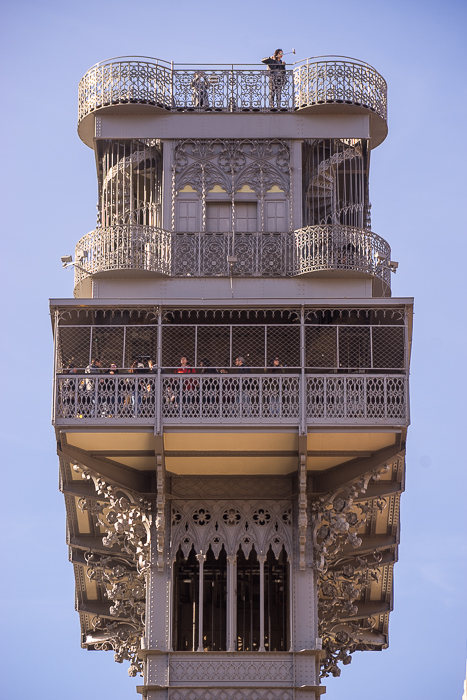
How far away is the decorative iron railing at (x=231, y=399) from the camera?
141ft

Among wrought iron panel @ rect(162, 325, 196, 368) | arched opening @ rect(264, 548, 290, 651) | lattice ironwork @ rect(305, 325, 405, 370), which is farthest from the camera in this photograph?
arched opening @ rect(264, 548, 290, 651)

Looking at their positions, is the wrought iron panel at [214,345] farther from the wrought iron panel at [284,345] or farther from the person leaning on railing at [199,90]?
the person leaning on railing at [199,90]

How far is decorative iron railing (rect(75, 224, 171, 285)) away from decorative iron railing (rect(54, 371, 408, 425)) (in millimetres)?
3905

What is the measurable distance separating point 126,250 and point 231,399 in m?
5.55

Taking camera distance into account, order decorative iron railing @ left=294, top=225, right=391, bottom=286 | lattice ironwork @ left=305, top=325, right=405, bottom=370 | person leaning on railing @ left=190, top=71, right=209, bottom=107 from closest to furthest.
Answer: lattice ironwork @ left=305, top=325, right=405, bottom=370, decorative iron railing @ left=294, top=225, right=391, bottom=286, person leaning on railing @ left=190, top=71, right=209, bottom=107

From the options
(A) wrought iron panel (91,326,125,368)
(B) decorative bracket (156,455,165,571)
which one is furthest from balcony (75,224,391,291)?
(B) decorative bracket (156,455,165,571)

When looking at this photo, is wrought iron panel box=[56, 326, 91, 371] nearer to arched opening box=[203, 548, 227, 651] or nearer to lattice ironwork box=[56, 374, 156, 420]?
lattice ironwork box=[56, 374, 156, 420]

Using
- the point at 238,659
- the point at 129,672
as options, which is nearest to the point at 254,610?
the point at 238,659

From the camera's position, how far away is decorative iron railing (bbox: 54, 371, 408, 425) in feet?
141

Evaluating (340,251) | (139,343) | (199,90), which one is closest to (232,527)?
(139,343)

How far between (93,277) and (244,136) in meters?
5.90

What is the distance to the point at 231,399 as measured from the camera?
43.3 metres

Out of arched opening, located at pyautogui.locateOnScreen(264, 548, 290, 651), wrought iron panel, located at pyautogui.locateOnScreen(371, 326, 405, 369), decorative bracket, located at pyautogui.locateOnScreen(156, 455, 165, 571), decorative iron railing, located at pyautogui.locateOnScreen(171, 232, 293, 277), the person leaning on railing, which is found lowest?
arched opening, located at pyautogui.locateOnScreen(264, 548, 290, 651)

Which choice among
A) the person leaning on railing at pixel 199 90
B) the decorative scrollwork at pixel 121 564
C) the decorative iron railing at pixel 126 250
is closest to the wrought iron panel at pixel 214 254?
the decorative iron railing at pixel 126 250
